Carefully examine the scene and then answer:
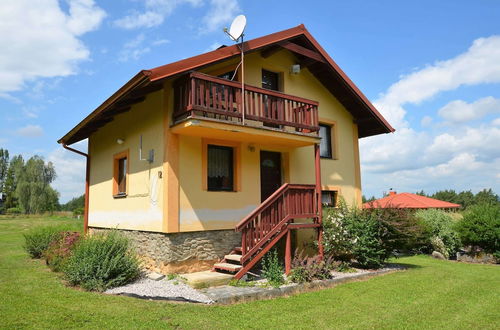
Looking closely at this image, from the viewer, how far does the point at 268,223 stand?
9.00 meters

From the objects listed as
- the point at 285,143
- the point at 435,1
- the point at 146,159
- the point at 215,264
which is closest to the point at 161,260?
the point at 215,264

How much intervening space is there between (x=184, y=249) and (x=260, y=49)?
6.25 m

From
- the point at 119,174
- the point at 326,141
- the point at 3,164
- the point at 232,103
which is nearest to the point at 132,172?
the point at 119,174

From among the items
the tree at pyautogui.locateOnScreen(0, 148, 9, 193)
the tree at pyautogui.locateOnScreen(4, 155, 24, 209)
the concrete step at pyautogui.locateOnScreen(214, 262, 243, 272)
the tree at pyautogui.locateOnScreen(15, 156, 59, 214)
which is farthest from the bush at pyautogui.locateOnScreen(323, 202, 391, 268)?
the tree at pyautogui.locateOnScreen(0, 148, 9, 193)

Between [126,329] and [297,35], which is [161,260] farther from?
[297,35]

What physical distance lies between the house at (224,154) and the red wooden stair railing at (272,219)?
0.03 metres

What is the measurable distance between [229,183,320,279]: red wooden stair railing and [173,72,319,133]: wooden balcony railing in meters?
1.97

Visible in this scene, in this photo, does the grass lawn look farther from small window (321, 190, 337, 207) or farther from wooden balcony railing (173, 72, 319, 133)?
small window (321, 190, 337, 207)

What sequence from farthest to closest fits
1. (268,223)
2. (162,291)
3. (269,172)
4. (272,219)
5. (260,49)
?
(269,172) → (260,49) → (272,219) → (268,223) → (162,291)

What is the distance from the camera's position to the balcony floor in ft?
27.6

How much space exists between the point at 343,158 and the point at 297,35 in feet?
16.1

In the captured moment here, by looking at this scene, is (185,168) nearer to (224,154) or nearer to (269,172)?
(224,154)

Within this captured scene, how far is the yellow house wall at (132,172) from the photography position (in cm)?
957

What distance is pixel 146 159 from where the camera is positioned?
9922 mm
